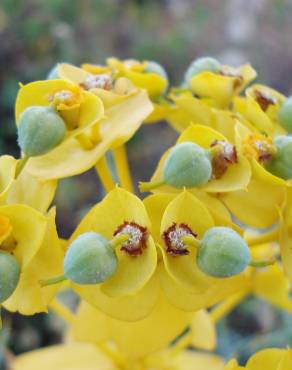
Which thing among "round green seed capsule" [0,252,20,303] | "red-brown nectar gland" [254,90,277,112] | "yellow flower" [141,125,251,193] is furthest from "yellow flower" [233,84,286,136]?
"round green seed capsule" [0,252,20,303]

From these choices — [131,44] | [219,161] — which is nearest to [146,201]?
[219,161]

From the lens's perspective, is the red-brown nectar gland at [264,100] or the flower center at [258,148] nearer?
the flower center at [258,148]

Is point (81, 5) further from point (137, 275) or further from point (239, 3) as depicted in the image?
point (137, 275)

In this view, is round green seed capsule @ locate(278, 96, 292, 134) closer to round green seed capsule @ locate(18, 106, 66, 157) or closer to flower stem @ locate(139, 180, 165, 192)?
flower stem @ locate(139, 180, 165, 192)

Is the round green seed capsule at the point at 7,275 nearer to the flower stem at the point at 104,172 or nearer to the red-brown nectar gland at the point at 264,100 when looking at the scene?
the flower stem at the point at 104,172

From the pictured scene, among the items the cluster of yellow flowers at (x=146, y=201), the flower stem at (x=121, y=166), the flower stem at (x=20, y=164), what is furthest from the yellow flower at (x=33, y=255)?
the flower stem at (x=121, y=166)

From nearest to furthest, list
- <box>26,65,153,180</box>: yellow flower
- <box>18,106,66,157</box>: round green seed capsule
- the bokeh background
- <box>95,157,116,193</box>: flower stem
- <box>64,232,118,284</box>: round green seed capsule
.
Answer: <box>64,232,118,284</box>: round green seed capsule → <box>18,106,66,157</box>: round green seed capsule → <box>26,65,153,180</box>: yellow flower → <box>95,157,116,193</box>: flower stem → the bokeh background

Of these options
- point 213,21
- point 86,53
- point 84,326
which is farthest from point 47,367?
point 213,21
